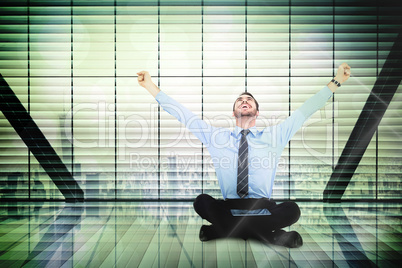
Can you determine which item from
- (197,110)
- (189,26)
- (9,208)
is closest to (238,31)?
(189,26)

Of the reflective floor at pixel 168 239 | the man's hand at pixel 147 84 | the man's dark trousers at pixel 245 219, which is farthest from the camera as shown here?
the man's hand at pixel 147 84

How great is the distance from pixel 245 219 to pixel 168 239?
2.12 feet

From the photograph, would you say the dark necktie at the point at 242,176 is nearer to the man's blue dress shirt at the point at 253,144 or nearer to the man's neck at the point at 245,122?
the man's blue dress shirt at the point at 253,144

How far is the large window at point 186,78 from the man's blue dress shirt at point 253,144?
0.97 metres

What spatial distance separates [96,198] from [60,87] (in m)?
1.44

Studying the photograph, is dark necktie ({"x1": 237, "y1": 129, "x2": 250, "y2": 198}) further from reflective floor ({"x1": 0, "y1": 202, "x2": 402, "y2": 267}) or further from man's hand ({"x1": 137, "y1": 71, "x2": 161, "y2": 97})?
man's hand ({"x1": 137, "y1": 71, "x2": 161, "y2": 97})

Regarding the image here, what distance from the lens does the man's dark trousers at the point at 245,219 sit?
221cm

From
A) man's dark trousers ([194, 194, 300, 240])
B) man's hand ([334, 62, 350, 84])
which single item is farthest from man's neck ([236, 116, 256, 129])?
man's hand ([334, 62, 350, 84])

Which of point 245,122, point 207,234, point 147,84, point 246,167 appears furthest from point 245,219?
point 147,84

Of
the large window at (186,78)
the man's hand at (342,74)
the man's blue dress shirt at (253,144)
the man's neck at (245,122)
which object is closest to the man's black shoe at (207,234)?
the man's blue dress shirt at (253,144)

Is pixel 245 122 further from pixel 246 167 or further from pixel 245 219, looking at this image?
pixel 245 219

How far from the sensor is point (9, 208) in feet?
11.3

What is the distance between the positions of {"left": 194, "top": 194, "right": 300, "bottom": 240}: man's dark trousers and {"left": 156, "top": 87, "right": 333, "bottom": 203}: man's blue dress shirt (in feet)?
0.65

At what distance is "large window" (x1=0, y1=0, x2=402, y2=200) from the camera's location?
3.52m
